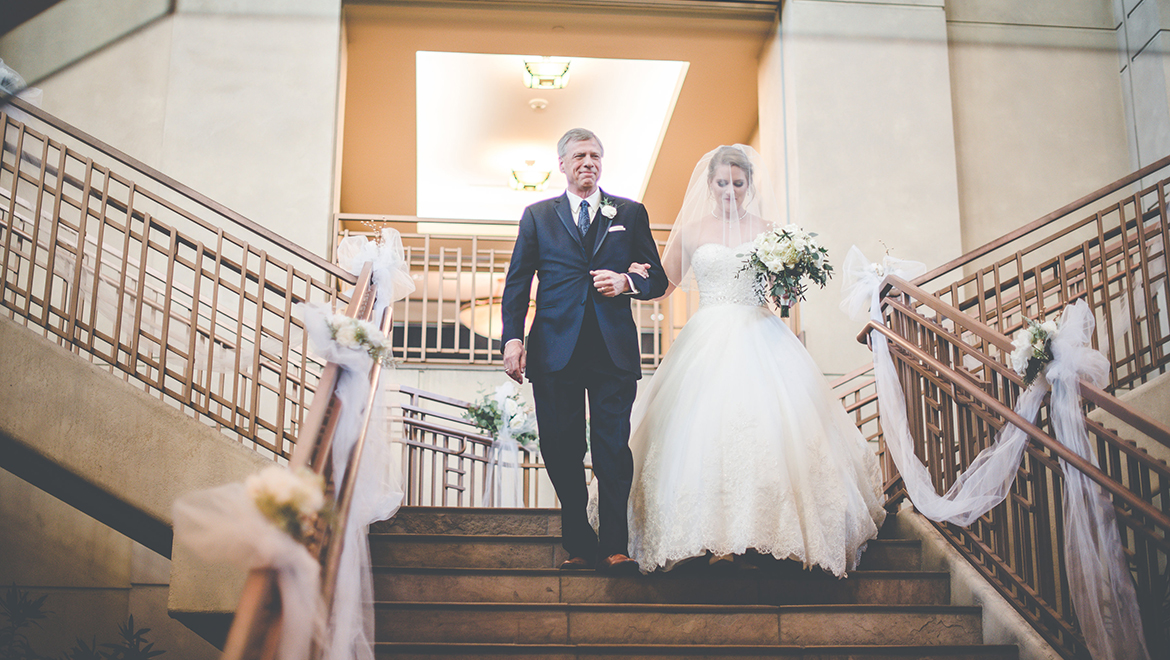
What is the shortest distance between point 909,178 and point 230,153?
526 cm

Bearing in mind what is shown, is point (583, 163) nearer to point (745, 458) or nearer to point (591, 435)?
point (591, 435)

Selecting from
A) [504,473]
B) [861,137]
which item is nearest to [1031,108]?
[861,137]

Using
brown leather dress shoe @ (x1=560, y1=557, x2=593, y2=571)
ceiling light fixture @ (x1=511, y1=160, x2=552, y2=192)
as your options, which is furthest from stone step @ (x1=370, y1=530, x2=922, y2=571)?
ceiling light fixture @ (x1=511, y1=160, x2=552, y2=192)

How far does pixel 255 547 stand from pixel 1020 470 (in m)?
2.81

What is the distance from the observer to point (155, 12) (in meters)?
7.20

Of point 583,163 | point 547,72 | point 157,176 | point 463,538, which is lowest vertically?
point 463,538

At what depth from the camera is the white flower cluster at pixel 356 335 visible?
3.06m

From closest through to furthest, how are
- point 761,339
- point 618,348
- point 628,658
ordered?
point 628,658 → point 618,348 → point 761,339

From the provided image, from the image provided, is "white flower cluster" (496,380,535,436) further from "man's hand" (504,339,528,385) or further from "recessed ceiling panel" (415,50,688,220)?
"recessed ceiling panel" (415,50,688,220)

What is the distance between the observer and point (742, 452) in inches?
136

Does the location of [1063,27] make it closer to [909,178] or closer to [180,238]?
[909,178]

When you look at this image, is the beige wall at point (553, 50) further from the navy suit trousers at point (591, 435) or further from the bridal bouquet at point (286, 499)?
the bridal bouquet at point (286, 499)

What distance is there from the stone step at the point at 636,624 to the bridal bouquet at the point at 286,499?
4.13 ft

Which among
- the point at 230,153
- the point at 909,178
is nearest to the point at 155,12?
the point at 230,153
